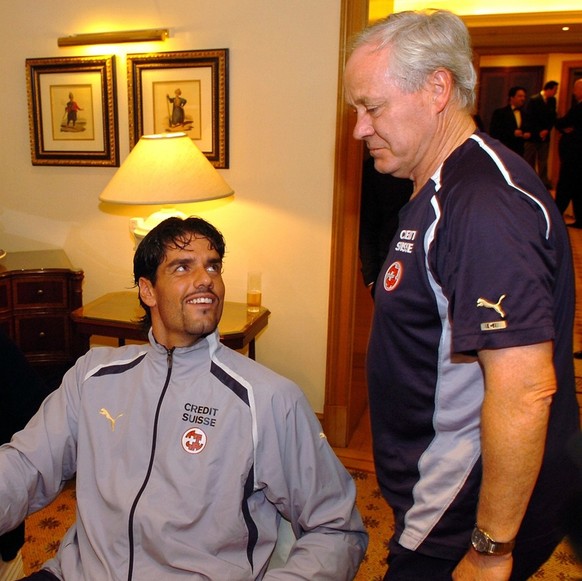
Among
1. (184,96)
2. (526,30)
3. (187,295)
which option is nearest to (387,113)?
(187,295)

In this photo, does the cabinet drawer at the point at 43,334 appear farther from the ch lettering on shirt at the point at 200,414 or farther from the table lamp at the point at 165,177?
the ch lettering on shirt at the point at 200,414

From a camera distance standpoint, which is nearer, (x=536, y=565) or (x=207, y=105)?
(x=536, y=565)

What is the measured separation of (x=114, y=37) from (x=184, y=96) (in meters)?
0.46

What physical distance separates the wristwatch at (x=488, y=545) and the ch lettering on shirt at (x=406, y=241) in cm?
46

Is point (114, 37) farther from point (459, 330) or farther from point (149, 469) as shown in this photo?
point (459, 330)

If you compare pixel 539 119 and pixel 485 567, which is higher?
pixel 539 119

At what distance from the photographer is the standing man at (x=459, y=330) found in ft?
3.00

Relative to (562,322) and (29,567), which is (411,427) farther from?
(29,567)

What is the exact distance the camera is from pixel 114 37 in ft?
10.3

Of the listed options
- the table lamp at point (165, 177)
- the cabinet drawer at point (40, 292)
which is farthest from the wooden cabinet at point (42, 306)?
the table lamp at point (165, 177)

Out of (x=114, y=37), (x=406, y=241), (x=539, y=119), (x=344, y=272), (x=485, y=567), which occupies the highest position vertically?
(x=539, y=119)

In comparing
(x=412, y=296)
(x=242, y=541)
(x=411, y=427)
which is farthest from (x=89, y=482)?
Answer: (x=412, y=296)

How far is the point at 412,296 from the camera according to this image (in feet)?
3.48

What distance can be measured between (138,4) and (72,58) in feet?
1.46
